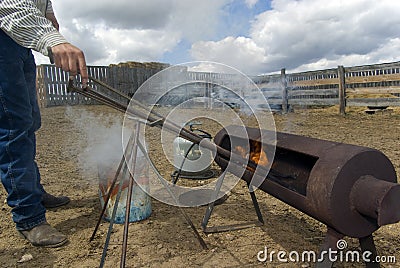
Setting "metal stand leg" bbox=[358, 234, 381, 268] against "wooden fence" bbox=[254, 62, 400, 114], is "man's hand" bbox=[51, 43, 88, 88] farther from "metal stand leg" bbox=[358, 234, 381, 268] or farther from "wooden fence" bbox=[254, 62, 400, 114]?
"wooden fence" bbox=[254, 62, 400, 114]

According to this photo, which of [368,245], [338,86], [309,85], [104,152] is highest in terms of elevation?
[309,85]

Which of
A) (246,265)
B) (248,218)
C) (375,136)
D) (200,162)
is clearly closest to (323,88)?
(375,136)

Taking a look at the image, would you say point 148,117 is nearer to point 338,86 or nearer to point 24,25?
point 24,25

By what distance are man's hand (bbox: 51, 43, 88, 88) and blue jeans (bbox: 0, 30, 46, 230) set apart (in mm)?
625

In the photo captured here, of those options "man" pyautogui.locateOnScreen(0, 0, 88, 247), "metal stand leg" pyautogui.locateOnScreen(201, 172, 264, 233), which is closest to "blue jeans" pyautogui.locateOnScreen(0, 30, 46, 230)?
"man" pyautogui.locateOnScreen(0, 0, 88, 247)

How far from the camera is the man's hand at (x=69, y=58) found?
5.15ft

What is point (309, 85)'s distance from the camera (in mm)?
10906

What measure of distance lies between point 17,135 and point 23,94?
0.96 feet

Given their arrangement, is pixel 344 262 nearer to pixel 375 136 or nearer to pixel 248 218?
pixel 248 218

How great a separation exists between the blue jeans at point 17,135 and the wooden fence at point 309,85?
325 inches

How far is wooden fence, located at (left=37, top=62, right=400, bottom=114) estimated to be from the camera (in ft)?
28.0

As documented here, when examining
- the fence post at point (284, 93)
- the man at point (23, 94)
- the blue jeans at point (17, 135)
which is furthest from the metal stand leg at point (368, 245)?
the fence post at point (284, 93)

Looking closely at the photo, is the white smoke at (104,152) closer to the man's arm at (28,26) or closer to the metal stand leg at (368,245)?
the man's arm at (28,26)

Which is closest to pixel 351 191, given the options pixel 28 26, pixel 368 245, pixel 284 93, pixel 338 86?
pixel 368 245
